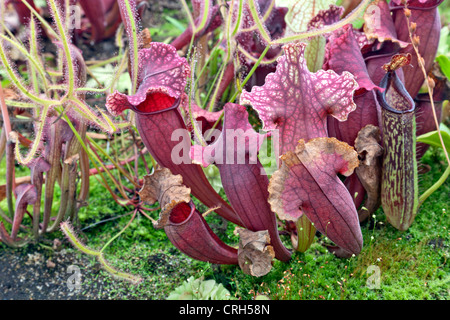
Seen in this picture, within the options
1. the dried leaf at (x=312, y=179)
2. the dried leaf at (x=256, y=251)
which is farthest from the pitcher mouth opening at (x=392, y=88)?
the dried leaf at (x=256, y=251)

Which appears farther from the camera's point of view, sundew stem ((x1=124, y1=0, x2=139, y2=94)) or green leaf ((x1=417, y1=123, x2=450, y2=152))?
green leaf ((x1=417, y1=123, x2=450, y2=152))

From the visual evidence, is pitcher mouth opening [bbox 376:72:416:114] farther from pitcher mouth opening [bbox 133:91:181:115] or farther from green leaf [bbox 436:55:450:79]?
pitcher mouth opening [bbox 133:91:181:115]

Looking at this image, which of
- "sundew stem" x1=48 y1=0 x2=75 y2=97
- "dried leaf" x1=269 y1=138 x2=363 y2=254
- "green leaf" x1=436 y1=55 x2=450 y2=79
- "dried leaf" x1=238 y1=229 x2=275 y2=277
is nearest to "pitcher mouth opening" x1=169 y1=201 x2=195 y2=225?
"dried leaf" x1=238 y1=229 x2=275 y2=277

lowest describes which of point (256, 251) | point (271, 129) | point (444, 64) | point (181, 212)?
point (256, 251)

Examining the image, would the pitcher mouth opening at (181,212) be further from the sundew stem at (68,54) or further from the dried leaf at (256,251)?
the sundew stem at (68,54)

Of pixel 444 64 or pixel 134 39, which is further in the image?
pixel 444 64

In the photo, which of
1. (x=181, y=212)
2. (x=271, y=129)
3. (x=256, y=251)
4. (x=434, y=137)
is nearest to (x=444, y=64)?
(x=434, y=137)

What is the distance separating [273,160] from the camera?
1373 mm

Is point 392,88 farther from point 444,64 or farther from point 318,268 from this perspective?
point 318,268

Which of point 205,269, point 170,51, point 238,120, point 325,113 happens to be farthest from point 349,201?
point 170,51

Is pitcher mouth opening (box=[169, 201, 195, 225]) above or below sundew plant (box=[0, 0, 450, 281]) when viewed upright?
below

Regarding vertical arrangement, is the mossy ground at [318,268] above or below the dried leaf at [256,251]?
below

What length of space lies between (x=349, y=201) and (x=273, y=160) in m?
0.31
